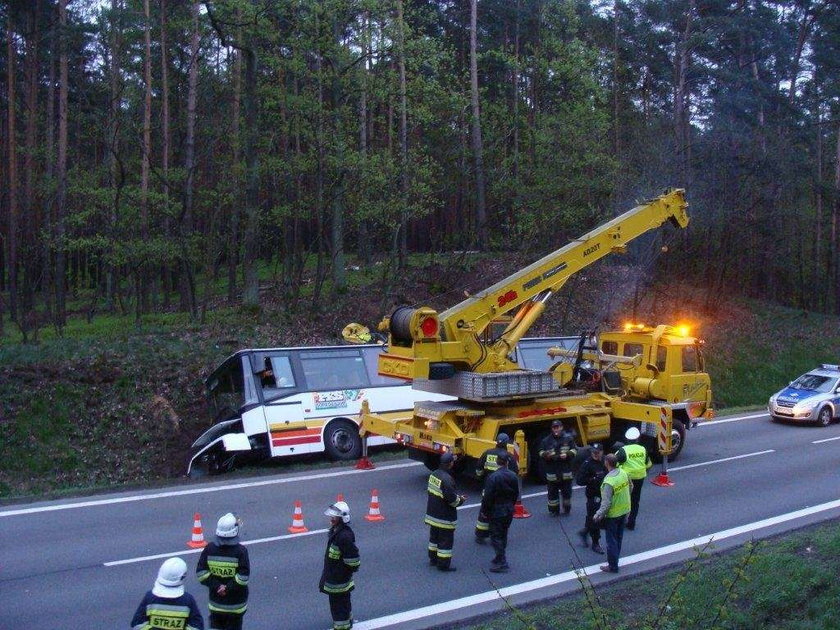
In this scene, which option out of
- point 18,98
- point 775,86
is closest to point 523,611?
point 18,98

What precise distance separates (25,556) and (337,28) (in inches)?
745

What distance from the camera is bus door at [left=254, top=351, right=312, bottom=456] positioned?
16875mm

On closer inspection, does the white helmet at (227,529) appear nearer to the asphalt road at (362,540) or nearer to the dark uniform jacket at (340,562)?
the dark uniform jacket at (340,562)

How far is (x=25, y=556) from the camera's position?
10609 mm

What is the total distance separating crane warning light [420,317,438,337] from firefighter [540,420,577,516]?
2.40 metres

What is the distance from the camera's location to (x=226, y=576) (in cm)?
712

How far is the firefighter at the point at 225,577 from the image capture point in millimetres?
7121

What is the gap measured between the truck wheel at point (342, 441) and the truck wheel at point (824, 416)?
532 inches

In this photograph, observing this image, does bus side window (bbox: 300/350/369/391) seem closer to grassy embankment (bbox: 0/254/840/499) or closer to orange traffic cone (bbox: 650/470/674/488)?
grassy embankment (bbox: 0/254/840/499)

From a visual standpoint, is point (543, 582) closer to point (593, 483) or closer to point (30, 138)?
point (593, 483)

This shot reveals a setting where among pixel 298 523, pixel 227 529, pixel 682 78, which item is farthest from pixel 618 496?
pixel 682 78

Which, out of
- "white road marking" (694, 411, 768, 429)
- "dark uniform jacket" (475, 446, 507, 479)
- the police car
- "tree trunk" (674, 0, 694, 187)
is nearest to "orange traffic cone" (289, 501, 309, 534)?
"dark uniform jacket" (475, 446, 507, 479)

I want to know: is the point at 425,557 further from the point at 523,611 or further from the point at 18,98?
the point at 18,98

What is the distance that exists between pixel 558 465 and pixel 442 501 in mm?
3158
